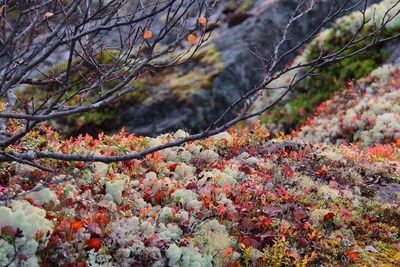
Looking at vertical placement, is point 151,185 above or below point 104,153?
below

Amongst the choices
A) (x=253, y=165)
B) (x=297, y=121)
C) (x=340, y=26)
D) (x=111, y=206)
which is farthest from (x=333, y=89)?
(x=111, y=206)

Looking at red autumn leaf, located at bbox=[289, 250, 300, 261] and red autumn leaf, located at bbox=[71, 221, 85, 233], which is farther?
red autumn leaf, located at bbox=[289, 250, 300, 261]

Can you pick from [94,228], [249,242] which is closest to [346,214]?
[249,242]

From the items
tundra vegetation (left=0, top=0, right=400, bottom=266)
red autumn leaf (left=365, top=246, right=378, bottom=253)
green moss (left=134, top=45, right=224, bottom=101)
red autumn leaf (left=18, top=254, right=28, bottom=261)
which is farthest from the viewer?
green moss (left=134, top=45, right=224, bottom=101)

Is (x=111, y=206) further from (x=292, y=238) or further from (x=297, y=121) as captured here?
(x=297, y=121)

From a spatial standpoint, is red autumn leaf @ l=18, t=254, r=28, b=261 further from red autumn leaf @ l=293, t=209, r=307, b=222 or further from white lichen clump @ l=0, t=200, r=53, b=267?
red autumn leaf @ l=293, t=209, r=307, b=222

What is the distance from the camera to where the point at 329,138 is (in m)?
13.1

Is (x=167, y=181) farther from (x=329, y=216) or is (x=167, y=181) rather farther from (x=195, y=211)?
→ (x=329, y=216)

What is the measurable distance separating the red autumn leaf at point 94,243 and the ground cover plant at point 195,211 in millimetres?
21

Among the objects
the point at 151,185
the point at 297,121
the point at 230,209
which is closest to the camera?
the point at 230,209

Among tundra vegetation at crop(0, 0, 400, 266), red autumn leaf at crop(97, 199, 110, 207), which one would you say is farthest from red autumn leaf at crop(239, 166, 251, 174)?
red autumn leaf at crop(97, 199, 110, 207)

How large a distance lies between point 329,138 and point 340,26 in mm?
8310

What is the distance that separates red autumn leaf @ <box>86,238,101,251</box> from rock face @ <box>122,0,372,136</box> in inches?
447

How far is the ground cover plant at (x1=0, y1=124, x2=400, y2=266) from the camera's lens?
3.86 meters
